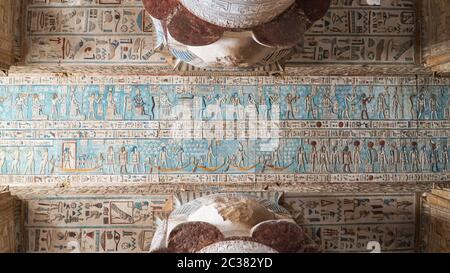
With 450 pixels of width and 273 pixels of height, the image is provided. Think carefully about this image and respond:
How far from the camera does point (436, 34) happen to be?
5117mm

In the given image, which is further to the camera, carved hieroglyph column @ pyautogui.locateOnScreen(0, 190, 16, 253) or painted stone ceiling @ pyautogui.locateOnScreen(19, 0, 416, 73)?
painted stone ceiling @ pyautogui.locateOnScreen(19, 0, 416, 73)

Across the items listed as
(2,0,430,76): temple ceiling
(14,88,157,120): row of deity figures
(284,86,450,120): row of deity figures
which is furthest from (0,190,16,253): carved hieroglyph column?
(284,86,450,120): row of deity figures

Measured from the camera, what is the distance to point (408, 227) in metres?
5.24

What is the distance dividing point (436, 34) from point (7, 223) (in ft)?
16.8

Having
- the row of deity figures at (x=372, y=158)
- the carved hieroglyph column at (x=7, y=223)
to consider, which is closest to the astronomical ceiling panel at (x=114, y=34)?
the row of deity figures at (x=372, y=158)

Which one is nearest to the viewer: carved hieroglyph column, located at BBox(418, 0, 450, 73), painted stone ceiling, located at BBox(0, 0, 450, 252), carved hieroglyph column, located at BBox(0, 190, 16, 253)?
carved hieroglyph column, located at BBox(0, 190, 16, 253)

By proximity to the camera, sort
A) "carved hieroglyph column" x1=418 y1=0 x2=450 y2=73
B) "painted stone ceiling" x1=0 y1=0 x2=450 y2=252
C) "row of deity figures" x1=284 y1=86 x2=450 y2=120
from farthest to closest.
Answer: "row of deity figures" x1=284 y1=86 x2=450 y2=120 → "painted stone ceiling" x1=0 y1=0 x2=450 y2=252 → "carved hieroglyph column" x1=418 y1=0 x2=450 y2=73

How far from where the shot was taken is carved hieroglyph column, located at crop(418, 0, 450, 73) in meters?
4.97

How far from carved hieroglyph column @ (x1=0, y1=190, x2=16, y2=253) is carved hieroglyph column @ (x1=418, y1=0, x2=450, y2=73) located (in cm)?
486

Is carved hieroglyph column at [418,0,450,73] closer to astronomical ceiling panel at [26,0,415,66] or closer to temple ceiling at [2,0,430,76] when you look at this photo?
temple ceiling at [2,0,430,76]

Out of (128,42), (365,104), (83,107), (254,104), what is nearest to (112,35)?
(128,42)

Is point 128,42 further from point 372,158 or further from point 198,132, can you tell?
point 372,158

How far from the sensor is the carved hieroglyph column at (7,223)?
4787mm

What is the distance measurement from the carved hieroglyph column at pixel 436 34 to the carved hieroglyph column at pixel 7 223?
4.86 meters
